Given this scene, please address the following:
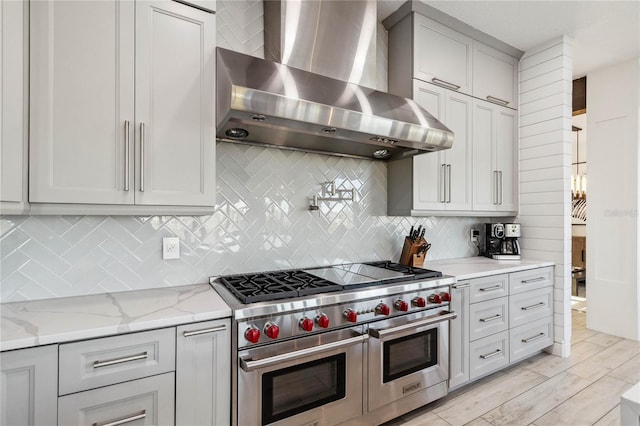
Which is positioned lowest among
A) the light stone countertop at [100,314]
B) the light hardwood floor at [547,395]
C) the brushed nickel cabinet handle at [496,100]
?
the light hardwood floor at [547,395]

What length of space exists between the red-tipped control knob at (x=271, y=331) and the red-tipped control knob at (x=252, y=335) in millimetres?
47

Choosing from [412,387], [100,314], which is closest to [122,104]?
[100,314]

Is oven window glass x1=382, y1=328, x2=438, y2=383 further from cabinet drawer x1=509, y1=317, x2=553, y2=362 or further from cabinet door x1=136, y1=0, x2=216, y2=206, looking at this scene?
cabinet door x1=136, y1=0, x2=216, y2=206

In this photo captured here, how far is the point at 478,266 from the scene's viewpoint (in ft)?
9.05

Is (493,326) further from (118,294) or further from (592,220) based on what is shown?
(118,294)

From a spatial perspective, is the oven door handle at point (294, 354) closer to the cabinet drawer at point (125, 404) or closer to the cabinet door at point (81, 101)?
the cabinet drawer at point (125, 404)

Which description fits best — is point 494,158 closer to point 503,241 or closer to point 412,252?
point 503,241

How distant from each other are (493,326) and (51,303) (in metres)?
2.82

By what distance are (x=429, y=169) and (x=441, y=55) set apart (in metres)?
0.94

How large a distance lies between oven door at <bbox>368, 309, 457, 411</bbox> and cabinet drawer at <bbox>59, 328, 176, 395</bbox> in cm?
107

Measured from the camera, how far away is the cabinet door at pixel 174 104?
5.33 feet

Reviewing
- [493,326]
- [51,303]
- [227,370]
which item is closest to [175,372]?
[227,370]

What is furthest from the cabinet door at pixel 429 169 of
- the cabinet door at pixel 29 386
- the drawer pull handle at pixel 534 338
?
the cabinet door at pixel 29 386

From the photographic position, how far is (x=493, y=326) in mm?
2570
